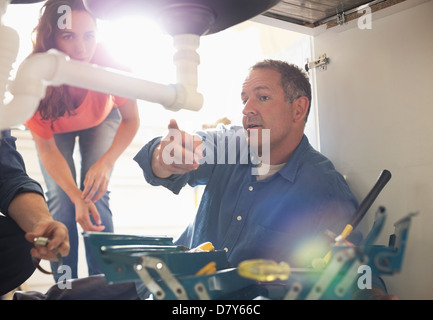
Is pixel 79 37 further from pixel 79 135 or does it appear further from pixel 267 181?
pixel 267 181

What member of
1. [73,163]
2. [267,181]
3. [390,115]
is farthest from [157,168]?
[390,115]

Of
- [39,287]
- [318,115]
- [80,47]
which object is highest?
[80,47]

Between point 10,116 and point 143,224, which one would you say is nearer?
point 10,116

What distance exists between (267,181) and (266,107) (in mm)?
169

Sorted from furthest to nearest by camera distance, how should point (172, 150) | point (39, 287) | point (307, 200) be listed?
1. point (39, 287)
2. point (307, 200)
3. point (172, 150)

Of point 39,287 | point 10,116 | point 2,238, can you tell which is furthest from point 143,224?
point 10,116

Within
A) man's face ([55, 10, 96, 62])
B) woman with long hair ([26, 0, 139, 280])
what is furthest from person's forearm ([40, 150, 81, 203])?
man's face ([55, 10, 96, 62])

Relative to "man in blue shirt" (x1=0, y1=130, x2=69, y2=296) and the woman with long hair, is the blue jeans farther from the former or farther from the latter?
"man in blue shirt" (x1=0, y1=130, x2=69, y2=296)

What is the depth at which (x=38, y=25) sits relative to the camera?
1.03 metres

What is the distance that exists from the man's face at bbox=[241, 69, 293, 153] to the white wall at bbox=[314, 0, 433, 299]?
0.45 ft

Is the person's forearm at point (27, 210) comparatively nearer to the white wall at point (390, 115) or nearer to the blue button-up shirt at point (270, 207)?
the blue button-up shirt at point (270, 207)

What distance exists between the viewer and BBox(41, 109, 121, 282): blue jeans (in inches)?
43.7
